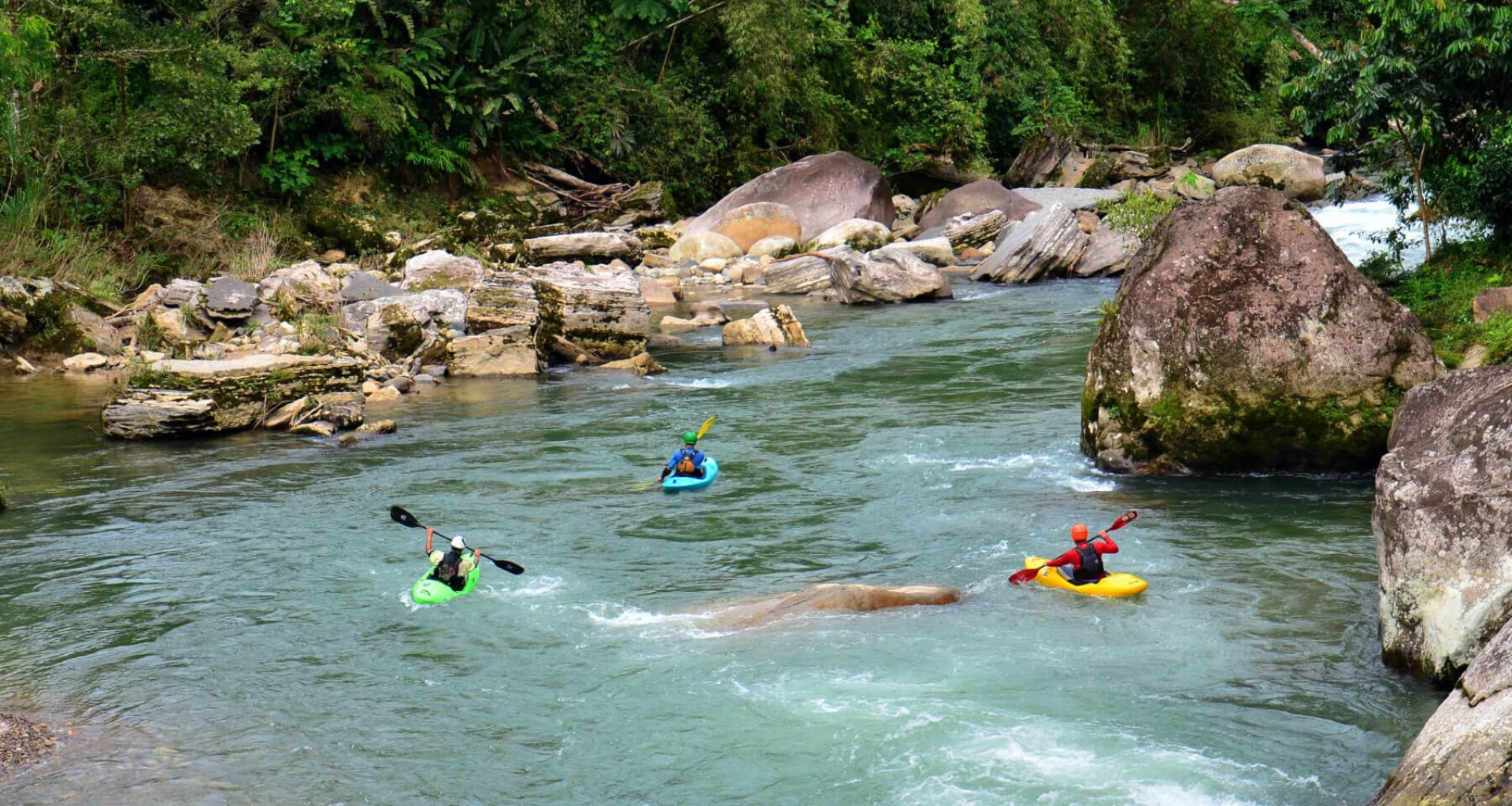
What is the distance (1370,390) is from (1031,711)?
20.4 ft

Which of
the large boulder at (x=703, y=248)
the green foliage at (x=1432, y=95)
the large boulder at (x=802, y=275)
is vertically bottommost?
the large boulder at (x=802, y=275)

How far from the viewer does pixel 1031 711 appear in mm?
8039

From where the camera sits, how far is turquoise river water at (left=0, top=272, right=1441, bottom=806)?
24.6ft

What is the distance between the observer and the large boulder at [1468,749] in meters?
5.57

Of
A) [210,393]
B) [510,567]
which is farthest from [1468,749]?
[210,393]

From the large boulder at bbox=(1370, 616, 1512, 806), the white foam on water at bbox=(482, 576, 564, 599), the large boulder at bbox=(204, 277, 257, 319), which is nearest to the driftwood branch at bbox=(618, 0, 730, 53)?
the large boulder at bbox=(204, 277, 257, 319)

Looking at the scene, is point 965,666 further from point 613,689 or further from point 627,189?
point 627,189

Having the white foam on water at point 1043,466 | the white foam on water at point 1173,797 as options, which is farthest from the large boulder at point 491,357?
the white foam on water at point 1173,797

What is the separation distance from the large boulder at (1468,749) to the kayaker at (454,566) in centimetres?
663

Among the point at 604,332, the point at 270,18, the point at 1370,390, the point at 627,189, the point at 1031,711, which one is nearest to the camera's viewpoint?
the point at 1031,711

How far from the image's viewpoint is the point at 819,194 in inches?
1216

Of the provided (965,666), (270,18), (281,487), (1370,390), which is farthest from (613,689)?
(270,18)

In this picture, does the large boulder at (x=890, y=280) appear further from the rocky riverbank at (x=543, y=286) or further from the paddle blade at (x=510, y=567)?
the paddle blade at (x=510, y=567)

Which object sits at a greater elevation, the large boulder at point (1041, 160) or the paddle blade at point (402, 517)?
the large boulder at point (1041, 160)
